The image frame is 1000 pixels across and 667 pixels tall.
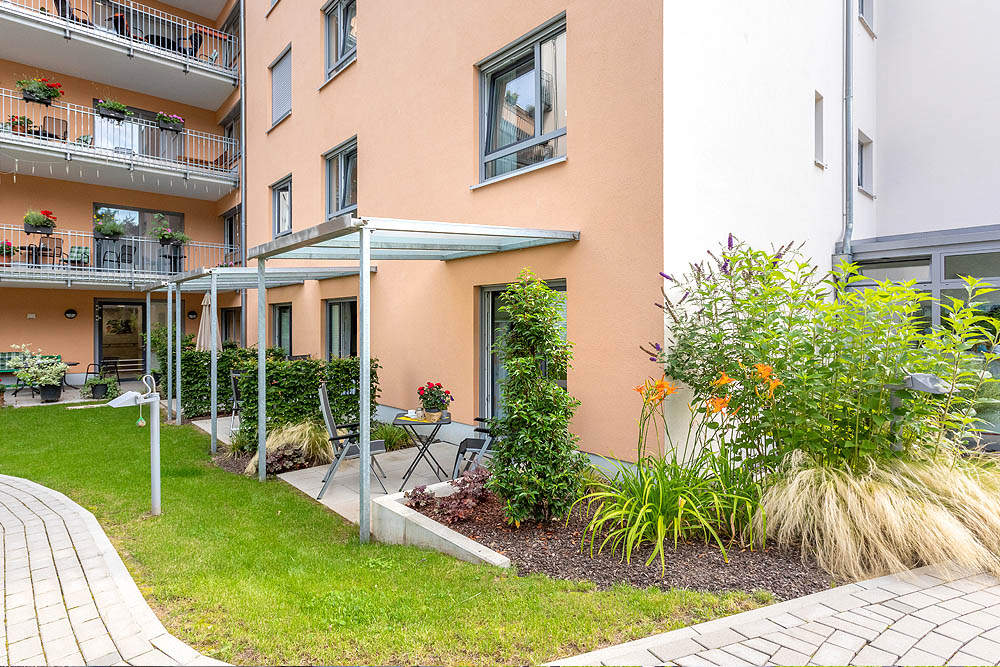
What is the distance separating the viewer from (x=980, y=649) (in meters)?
2.63

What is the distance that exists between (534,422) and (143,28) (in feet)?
64.1

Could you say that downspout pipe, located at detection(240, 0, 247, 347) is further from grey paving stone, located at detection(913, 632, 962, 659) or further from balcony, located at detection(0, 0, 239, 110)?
grey paving stone, located at detection(913, 632, 962, 659)

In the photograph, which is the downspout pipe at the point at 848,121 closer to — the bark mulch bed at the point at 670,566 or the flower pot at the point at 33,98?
the bark mulch bed at the point at 670,566

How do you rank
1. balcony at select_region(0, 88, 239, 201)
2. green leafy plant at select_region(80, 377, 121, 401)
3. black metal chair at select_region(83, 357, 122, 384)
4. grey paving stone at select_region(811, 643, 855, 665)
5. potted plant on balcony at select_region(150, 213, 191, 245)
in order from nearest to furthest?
grey paving stone at select_region(811, 643, 855, 665), green leafy plant at select_region(80, 377, 121, 401), balcony at select_region(0, 88, 239, 201), potted plant on balcony at select_region(150, 213, 191, 245), black metal chair at select_region(83, 357, 122, 384)

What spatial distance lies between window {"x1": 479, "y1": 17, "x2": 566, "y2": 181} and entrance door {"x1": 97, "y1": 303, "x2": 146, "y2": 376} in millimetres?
14310

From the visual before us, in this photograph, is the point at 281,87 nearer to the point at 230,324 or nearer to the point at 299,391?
the point at 230,324

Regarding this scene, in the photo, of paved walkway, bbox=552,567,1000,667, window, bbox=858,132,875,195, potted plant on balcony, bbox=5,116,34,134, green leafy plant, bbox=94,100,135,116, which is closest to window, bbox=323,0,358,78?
green leafy plant, bbox=94,100,135,116

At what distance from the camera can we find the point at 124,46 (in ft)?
46.7

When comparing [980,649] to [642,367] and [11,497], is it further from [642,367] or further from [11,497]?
[11,497]

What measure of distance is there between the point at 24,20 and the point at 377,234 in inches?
560

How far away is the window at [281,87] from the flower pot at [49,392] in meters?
8.12

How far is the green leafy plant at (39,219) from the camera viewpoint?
44.0 feet

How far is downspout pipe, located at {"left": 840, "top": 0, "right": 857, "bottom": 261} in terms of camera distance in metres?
8.63

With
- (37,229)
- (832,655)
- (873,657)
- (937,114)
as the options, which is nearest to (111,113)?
(37,229)
